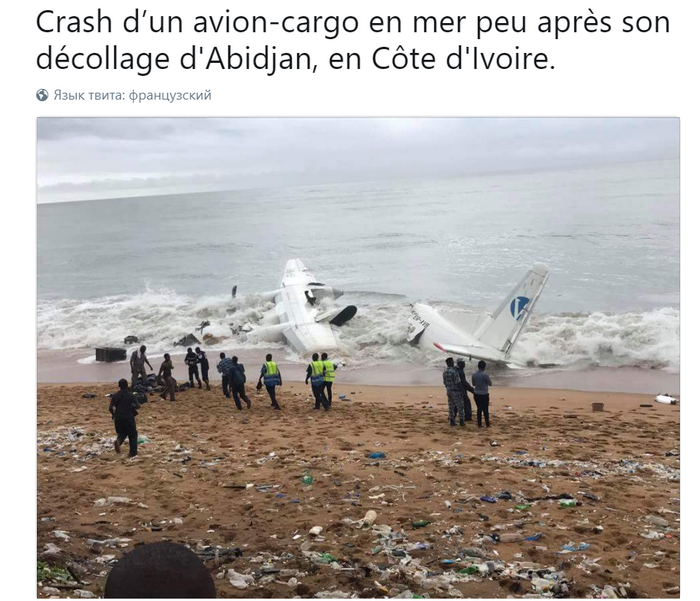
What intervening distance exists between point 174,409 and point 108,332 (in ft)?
45.7

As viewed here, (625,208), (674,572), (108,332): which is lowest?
(674,572)

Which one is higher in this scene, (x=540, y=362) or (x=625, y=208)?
(x=625, y=208)

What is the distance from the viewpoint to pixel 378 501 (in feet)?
27.8

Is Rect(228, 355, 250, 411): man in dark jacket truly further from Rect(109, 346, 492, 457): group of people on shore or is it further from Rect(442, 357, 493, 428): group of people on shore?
Rect(442, 357, 493, 428): group of people on shore

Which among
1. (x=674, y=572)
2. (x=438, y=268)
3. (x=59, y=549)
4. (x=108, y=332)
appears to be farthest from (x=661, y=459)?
(x=438, y=268)

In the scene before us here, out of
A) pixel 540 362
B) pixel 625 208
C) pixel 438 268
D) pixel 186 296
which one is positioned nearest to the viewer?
pixel 540 362

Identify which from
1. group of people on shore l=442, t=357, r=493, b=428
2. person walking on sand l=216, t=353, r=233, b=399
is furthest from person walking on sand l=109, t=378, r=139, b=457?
group of people on shore l=442, t=357, r=493, b=428

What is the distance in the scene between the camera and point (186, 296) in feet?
115

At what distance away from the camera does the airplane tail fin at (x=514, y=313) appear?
1653 centimetres

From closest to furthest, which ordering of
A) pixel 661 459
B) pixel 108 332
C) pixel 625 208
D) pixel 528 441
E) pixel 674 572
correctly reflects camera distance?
pixel 674 572, pixel 661 459, pixel 528 441, pixel 108 332, pixel 625 208

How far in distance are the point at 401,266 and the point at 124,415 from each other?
1173 inches

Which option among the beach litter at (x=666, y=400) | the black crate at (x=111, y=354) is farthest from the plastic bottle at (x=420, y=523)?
the black crate at (x=111, y=354)
